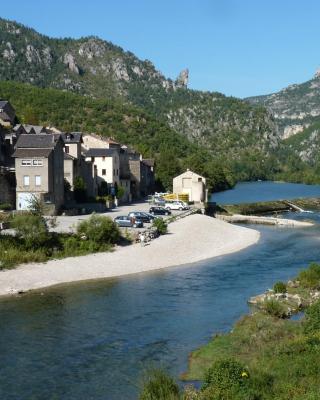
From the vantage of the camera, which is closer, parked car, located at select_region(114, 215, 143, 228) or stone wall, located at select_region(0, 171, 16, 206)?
parked car, located at select_region(114, 215, 143, 228)

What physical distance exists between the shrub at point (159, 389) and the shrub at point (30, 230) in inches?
1153

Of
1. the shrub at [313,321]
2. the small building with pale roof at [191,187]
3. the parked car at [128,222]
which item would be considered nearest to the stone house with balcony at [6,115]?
the small building with pale roof at [191,187]

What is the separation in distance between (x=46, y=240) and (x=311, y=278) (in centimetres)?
2100

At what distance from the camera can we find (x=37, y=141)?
70.4 meters

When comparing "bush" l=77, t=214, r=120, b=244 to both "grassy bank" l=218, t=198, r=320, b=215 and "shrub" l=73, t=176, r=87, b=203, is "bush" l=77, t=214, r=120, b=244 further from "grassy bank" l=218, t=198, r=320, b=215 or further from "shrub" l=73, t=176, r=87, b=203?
"grassy bank" l=218, t=198, r=320, b=215

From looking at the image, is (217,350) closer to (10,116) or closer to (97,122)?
(10,116)

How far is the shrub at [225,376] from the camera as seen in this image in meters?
21.2

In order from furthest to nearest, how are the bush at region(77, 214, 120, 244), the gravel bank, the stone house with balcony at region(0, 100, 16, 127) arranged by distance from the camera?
the stone house with balcony at region(0, 100, 16, 127) < the bush at region(77, 214, 120, 244) < the gravel bank

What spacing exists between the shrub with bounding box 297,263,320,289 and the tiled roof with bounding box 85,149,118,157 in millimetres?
51734

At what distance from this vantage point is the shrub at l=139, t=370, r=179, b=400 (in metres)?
21.7

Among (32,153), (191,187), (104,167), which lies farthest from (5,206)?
(191,187)

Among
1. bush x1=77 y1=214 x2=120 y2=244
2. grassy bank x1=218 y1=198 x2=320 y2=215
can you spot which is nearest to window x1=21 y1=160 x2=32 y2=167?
bush x1=77 y1=214 x2=120 y2=244

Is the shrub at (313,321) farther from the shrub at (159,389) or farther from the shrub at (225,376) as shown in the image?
the shrub at (159,389)

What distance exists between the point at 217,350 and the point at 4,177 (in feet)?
146
